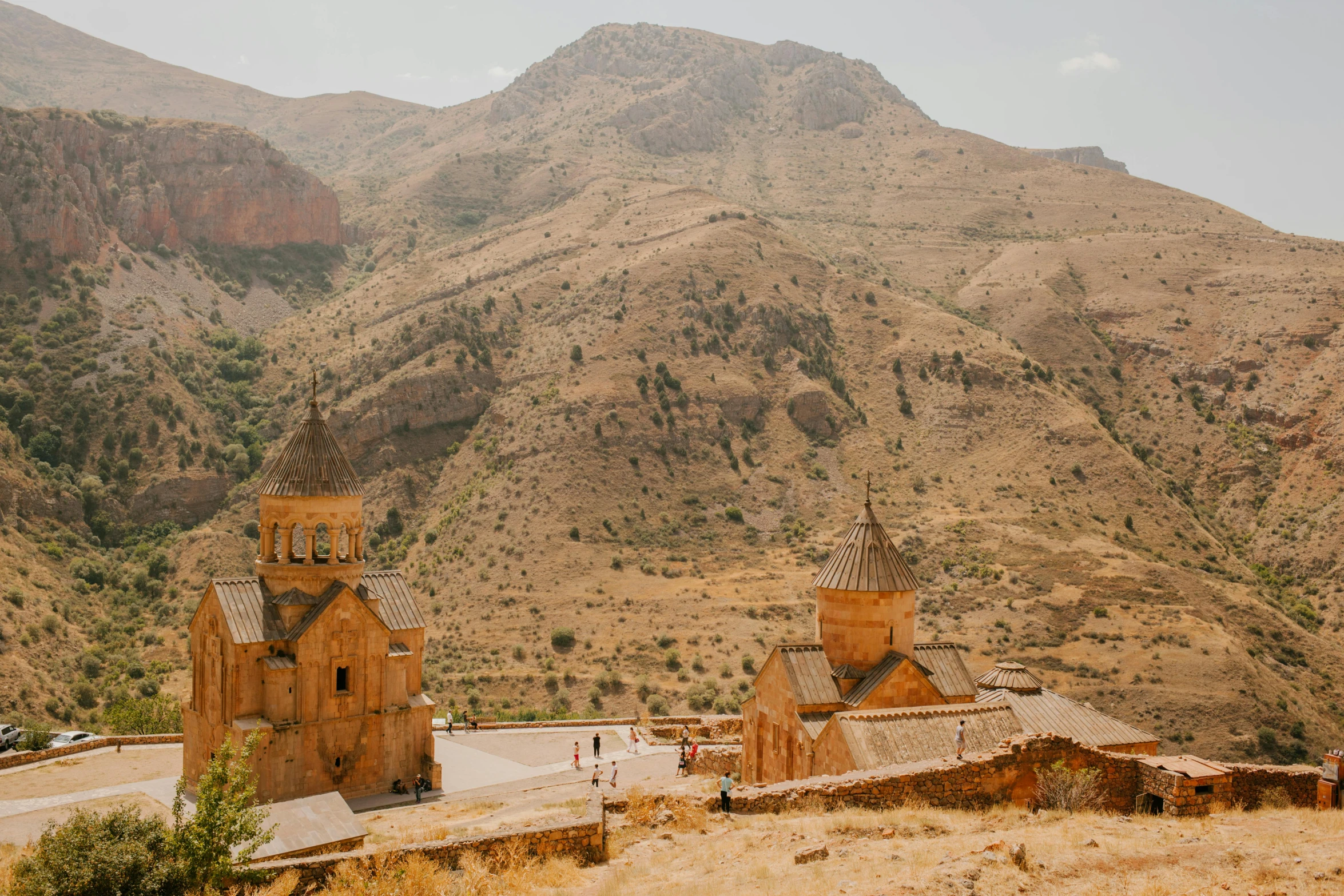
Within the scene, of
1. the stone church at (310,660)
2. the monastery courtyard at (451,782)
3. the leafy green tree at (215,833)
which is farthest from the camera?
the stone church at (310,660)

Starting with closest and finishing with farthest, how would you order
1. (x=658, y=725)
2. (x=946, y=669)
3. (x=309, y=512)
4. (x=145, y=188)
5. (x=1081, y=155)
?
(x=946, y=669) → (x=309, y=512) → (x=658, y=725) → (x=145, y=188) → (x=1081, y=155)

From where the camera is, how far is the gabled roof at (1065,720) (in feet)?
68.5

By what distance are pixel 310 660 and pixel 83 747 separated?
10515 mm

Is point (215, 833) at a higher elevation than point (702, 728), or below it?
higher

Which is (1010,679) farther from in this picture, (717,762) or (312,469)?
(312,469)

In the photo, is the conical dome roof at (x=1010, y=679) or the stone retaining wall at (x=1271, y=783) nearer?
the stone retaining wall at (x=1271, y=783)

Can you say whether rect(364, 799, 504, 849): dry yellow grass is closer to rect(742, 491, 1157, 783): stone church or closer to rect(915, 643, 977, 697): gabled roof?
rect(742, 491, 1157, 783): stone church

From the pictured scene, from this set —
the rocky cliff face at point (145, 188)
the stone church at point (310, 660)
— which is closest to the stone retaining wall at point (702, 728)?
the stone church at point (310, 660)

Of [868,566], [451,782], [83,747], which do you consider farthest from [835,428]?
[83,747]

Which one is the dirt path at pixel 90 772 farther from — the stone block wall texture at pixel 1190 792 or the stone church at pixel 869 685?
the stone block wall texture at pixel 1190 792

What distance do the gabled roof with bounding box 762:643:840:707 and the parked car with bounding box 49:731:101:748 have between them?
22369 millimetres

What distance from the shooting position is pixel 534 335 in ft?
255

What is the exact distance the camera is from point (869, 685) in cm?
2133

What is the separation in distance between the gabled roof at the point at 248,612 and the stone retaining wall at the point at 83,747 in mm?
8642
